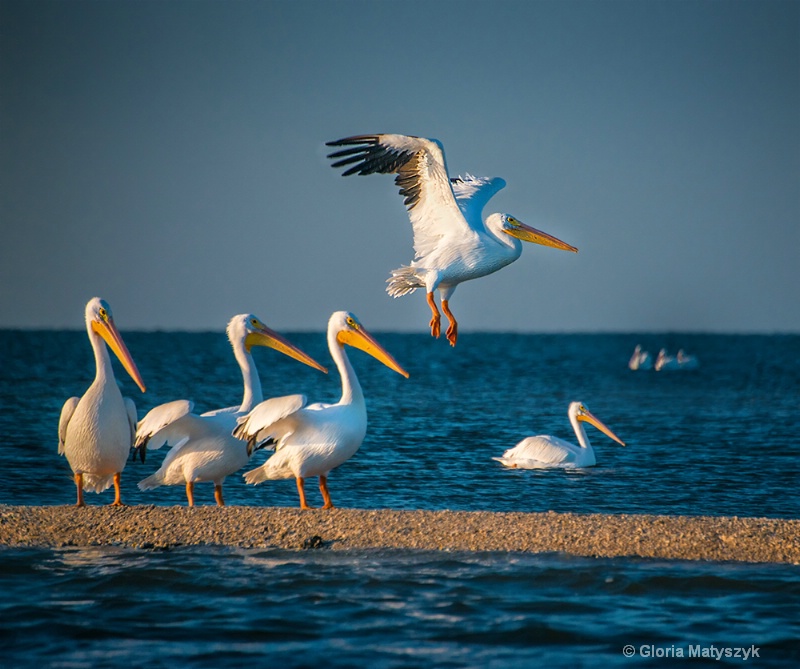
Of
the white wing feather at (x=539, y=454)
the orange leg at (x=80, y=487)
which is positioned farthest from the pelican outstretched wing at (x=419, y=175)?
the white wing feather at (x=539, y=454)

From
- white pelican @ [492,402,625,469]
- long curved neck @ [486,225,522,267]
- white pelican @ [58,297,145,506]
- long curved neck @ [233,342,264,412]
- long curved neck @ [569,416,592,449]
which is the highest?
long curved neck @ [486,225,522,267]

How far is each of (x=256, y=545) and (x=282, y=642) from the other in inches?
52.0

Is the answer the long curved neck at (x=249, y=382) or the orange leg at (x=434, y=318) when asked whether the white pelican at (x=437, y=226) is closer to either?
→ the orange leg at (x=434, y=318)

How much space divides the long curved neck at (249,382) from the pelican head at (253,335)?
7 centimetres

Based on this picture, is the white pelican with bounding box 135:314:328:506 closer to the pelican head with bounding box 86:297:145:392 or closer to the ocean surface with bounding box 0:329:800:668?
the pelican head with bounding box 86:297:145:392

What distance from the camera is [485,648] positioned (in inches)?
196

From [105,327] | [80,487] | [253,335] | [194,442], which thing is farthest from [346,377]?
[80,487]

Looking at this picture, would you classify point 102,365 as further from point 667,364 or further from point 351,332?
point 667,364

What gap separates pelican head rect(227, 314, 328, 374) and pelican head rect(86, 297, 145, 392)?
2.55ft

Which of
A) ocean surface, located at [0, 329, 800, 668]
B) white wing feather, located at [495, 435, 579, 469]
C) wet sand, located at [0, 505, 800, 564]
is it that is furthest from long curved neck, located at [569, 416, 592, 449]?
wet sand, located at [0, 505, 800, 564]

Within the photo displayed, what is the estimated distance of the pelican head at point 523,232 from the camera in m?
8.71

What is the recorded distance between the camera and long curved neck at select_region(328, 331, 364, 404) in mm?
7270

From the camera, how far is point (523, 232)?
880 centimetres

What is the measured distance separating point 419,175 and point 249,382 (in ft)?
7.09
